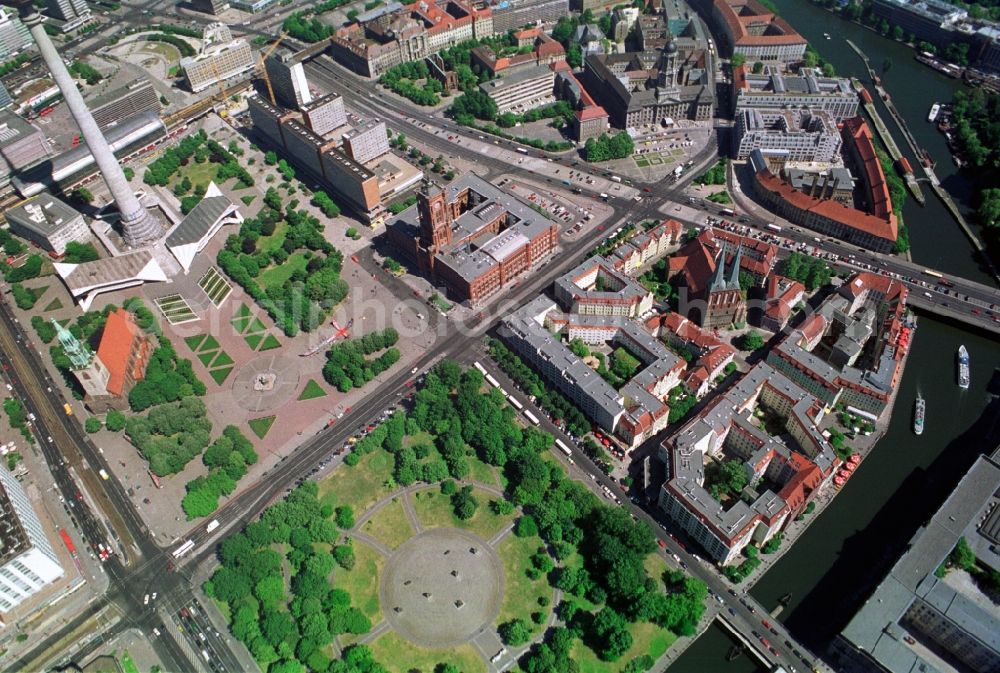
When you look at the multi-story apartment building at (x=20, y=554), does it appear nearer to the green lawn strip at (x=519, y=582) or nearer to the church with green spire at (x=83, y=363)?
the church with green spire at (x=83, y=363)

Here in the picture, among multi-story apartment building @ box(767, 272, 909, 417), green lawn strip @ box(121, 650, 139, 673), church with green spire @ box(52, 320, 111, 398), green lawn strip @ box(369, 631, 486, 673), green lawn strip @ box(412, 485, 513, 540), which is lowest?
green lawn strip @ box(369, 631, 486, 673)

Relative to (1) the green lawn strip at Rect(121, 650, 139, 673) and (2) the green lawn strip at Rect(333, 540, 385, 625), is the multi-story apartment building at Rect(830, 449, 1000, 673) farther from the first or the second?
(1) the green lawn strip at Rect(121, 650, 139, 673)

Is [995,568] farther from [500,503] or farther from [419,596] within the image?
[419,596]

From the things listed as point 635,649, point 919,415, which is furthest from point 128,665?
point 919,415

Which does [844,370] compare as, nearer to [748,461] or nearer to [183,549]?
[748,461]

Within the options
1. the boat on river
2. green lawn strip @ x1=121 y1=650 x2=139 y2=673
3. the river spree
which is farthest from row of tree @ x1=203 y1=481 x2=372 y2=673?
the boat on river

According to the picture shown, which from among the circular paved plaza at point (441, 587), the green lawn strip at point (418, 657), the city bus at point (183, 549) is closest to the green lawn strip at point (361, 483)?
the circular paved plaza at point (441, 587)
